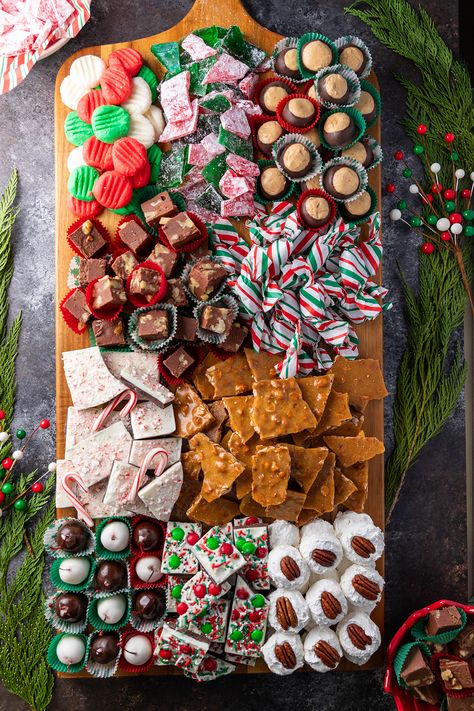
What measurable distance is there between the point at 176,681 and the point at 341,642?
1004mm

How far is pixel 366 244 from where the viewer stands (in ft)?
11.0

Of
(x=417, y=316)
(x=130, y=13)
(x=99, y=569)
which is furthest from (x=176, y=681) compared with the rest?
(x=130, y=13)

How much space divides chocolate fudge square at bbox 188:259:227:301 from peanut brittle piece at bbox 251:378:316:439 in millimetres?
562

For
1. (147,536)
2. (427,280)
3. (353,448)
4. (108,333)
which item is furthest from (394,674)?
(108,333)

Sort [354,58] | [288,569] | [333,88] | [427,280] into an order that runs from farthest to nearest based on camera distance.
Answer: [427,280]
[354,58]
[333,88]
[288,569]

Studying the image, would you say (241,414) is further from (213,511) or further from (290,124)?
(290,124)

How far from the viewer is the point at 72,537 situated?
10.2 ft

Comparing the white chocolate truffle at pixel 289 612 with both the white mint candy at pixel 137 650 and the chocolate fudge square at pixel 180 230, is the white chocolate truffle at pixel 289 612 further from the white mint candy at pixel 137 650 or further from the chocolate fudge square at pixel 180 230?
the chocolate fudge square at pixel 180 230

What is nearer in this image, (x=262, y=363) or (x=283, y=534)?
(x=283, y=534)

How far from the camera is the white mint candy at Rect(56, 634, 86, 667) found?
10.3ft

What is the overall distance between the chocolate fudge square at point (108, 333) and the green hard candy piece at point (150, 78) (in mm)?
1190

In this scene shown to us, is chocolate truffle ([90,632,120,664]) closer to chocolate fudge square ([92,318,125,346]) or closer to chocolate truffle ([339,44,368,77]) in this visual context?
chocolate fudge square ([92,318,125,346])

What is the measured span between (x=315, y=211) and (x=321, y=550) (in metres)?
1.62

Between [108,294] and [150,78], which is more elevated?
[150,78]
